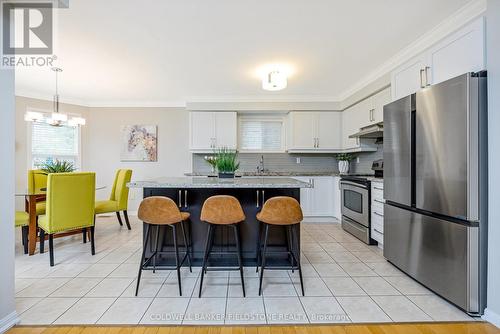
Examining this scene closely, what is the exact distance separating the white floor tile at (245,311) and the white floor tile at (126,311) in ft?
2.19

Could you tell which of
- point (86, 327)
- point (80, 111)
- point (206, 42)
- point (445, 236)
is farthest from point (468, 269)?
point (80, 111)

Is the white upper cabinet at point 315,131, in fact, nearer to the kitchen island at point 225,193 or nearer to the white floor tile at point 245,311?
the kitchen island at point 225,193

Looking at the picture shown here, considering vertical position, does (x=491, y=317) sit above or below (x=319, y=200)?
below

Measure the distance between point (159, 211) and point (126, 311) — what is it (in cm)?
79

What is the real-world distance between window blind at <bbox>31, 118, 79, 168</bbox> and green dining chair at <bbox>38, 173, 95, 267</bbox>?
2.37m

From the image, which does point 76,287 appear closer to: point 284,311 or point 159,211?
point 159,211

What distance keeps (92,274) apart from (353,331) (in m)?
2.48

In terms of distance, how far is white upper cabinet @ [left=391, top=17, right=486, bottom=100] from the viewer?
1965 millimetres

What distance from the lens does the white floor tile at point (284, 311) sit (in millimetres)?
1784

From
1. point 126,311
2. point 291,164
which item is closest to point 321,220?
point 291,164

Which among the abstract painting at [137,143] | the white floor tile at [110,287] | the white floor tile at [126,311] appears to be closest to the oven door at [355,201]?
the white floor tile at [126,311]

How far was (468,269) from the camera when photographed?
1780 mm

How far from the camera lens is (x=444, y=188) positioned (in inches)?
76.4

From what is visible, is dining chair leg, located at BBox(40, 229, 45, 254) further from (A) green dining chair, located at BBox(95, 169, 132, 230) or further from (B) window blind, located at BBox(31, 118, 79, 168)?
(B) window blind, located at BBox(31, 118, 79, 168)
